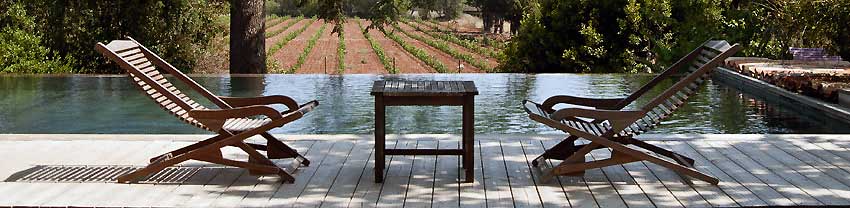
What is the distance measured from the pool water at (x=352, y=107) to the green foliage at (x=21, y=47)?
3160 millimetres

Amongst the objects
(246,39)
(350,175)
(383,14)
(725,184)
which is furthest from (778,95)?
(383,14)

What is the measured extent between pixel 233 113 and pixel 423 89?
2.75ft

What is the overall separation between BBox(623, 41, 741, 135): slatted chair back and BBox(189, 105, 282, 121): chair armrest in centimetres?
162

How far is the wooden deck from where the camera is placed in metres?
4.25

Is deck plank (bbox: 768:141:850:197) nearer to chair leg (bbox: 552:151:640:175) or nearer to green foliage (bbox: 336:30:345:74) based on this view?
chair leg (bbox: 552:151:640:175)

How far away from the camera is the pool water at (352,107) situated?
24.5ft

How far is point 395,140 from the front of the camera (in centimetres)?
602

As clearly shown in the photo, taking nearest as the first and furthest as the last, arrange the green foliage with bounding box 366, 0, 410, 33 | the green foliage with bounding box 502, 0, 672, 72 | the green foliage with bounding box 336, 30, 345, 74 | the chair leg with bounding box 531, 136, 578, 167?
the chair leg with bounding box 531, 136, 578, 167 → the green foliage with bounding box 502, 0, 672, 72 → the green foliage with bounding box 366, 0, 410, 33 → the green foliage with bounding box 336, 30, 345, 74

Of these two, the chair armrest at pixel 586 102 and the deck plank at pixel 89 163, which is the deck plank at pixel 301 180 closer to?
the deck plank at pixel 89 163

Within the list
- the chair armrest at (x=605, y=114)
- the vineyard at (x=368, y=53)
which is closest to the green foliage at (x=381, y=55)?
the vineyard at (x=368, y=53)

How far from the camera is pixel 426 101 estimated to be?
4.49 m

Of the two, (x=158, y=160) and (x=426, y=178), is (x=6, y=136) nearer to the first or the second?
(x=158, y=160)

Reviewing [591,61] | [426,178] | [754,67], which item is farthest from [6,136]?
[591,61]

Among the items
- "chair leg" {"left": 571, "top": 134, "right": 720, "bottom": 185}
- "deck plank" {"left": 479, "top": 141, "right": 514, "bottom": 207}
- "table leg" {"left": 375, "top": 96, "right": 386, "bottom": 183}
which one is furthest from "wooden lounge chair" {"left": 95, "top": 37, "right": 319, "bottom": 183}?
"chair leg" {"left": 571, "top": 134, "right": 720, "bottom": 185}
